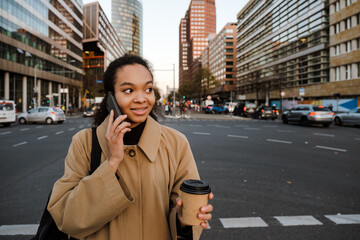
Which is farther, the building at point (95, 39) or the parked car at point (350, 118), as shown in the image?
the building at point (95, 39)

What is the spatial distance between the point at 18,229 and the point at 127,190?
2.80 m

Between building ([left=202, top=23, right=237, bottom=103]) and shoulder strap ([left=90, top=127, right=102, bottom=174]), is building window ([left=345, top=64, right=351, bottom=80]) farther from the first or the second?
building ([left=202, top=23, right=237, bottom=103])

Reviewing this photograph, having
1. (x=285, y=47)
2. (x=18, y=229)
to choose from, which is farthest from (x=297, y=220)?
(x=285, y=47)

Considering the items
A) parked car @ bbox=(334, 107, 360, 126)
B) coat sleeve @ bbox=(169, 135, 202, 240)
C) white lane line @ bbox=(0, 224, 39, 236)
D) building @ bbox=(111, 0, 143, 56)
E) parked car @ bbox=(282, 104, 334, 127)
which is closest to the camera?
coat sleeve @ bbox=(169, 135, 202, 240)

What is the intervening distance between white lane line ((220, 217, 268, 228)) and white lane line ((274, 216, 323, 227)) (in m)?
0.29

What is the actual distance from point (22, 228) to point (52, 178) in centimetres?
246

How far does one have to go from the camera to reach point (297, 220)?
11.8 ft

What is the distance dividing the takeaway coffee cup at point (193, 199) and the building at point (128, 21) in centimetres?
17013

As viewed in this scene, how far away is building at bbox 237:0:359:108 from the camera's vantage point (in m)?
42.5

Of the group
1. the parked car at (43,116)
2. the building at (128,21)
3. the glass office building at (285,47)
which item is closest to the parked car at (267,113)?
the glass office building at (285,47)

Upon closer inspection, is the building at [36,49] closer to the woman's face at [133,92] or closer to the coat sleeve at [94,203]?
the woman's face at [133,92]

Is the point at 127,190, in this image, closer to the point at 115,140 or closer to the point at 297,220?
the point at 115,140

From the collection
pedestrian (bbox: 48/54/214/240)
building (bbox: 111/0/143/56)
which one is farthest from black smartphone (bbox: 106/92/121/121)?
building (bbox: 111/0/143/56)

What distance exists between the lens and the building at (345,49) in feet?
118
